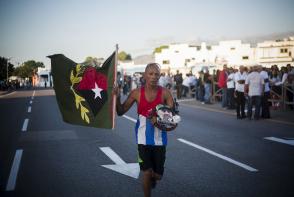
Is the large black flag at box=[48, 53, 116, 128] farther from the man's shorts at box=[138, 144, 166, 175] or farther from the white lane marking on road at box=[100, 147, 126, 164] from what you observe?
the white lane marking on road at box=[100, 147, 126, 164]

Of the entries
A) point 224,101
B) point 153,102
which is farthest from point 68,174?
point 224,101

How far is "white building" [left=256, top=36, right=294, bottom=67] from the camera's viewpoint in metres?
71.0

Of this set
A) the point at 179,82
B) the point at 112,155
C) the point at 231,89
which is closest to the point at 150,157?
the point at 112,155

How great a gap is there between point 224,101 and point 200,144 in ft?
32.8

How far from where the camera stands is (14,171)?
273 inches

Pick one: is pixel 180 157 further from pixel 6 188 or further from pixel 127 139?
pixel 6 188

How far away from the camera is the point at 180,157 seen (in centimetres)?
781

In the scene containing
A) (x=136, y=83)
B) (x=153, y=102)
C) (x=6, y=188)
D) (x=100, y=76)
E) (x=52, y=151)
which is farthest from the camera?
(x=136, y=83)

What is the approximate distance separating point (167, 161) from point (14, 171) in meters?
2.95

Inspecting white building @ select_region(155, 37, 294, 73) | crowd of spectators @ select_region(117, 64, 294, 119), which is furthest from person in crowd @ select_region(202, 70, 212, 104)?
white building @ select_region(155, 37, 294, 73)

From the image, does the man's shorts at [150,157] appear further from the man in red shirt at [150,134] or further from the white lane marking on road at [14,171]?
the white lane marking on road at [14,171]

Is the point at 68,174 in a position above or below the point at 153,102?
below

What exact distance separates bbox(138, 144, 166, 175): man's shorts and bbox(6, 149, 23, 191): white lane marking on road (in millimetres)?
2472

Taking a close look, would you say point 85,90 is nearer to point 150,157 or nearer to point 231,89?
point 150,157
